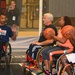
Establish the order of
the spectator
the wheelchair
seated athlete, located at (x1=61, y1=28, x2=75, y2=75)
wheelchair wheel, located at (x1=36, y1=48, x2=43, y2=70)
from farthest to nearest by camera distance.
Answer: the spectator, the wheelchair, wheelchair wheel, located at (x1=36, y1=48, x2=43, y2=70), seated athlete, located at (x1=61, y1=28, x2=75, y2=75)

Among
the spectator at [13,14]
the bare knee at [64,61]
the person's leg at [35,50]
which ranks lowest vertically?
the person's leg at [35,50]

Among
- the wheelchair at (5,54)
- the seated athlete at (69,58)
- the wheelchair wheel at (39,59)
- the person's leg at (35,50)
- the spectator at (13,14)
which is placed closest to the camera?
the seated athlete at (69,58)

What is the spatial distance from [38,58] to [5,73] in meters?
0.97

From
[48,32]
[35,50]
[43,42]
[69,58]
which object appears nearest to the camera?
[69,58]

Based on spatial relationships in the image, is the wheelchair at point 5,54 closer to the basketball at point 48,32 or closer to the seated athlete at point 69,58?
the basketball at point 48,32

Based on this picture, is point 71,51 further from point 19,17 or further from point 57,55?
point 19,17

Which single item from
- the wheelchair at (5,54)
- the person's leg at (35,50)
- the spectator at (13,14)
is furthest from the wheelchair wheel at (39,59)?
the spectator at (13,14)

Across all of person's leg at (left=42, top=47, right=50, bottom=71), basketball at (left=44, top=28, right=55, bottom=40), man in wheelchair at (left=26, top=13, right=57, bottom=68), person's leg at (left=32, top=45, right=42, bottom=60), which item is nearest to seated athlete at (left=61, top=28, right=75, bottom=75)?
person's leg at (left=42, top=47, right=50, bottom=71)

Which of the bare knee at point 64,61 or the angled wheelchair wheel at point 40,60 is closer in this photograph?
the bare knee at point 64,61

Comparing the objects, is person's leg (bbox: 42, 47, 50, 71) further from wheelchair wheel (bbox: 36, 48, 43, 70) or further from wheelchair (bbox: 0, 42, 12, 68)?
wheelchair (bbox: 0, 42, 12, 68)

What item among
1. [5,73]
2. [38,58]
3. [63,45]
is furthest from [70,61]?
[5,73]

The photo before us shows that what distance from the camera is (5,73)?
7977 mm

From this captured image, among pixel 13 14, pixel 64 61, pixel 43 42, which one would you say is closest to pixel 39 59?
pixel 43 42

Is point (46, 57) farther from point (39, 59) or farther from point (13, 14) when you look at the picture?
point (13, 14)
